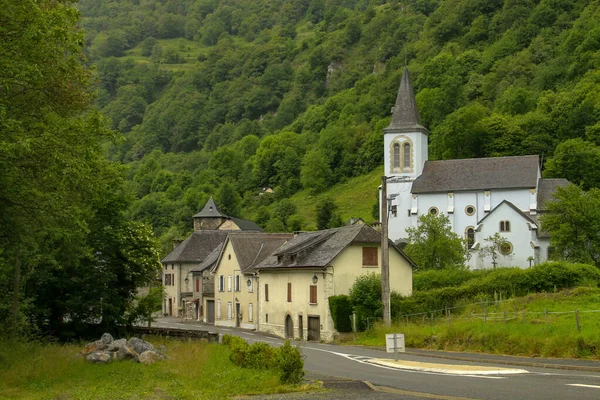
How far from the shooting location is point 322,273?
50031 mm

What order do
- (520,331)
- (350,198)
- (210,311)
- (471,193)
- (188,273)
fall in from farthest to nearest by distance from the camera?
(350,198) < (188,273) < (471,193) < (210,311) < (520,331)

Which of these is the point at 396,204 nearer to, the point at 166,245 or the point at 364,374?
the point at 166,245

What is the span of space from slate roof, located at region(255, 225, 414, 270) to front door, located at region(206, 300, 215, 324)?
1798 centimetres

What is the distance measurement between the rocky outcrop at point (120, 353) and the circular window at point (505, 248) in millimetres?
51993

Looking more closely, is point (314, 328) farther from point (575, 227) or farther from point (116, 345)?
point (116, 345)

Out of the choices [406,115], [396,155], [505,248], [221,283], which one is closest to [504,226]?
[505,248]

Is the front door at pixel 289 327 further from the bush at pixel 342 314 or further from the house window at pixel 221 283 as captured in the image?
the house window at pixel 221 283


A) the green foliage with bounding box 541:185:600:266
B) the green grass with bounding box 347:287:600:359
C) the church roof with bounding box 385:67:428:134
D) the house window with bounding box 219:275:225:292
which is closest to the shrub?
the green grass with bounding box 347:287:600:359

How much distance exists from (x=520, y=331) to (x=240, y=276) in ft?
128

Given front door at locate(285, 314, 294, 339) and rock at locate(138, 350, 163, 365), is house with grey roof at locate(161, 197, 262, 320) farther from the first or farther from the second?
rock at locate(138, 350, 163, 365)

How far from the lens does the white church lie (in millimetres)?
76000

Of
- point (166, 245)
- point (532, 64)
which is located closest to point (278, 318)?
point (166, 245)

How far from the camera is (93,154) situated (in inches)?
936

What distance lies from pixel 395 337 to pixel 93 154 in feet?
31.4
